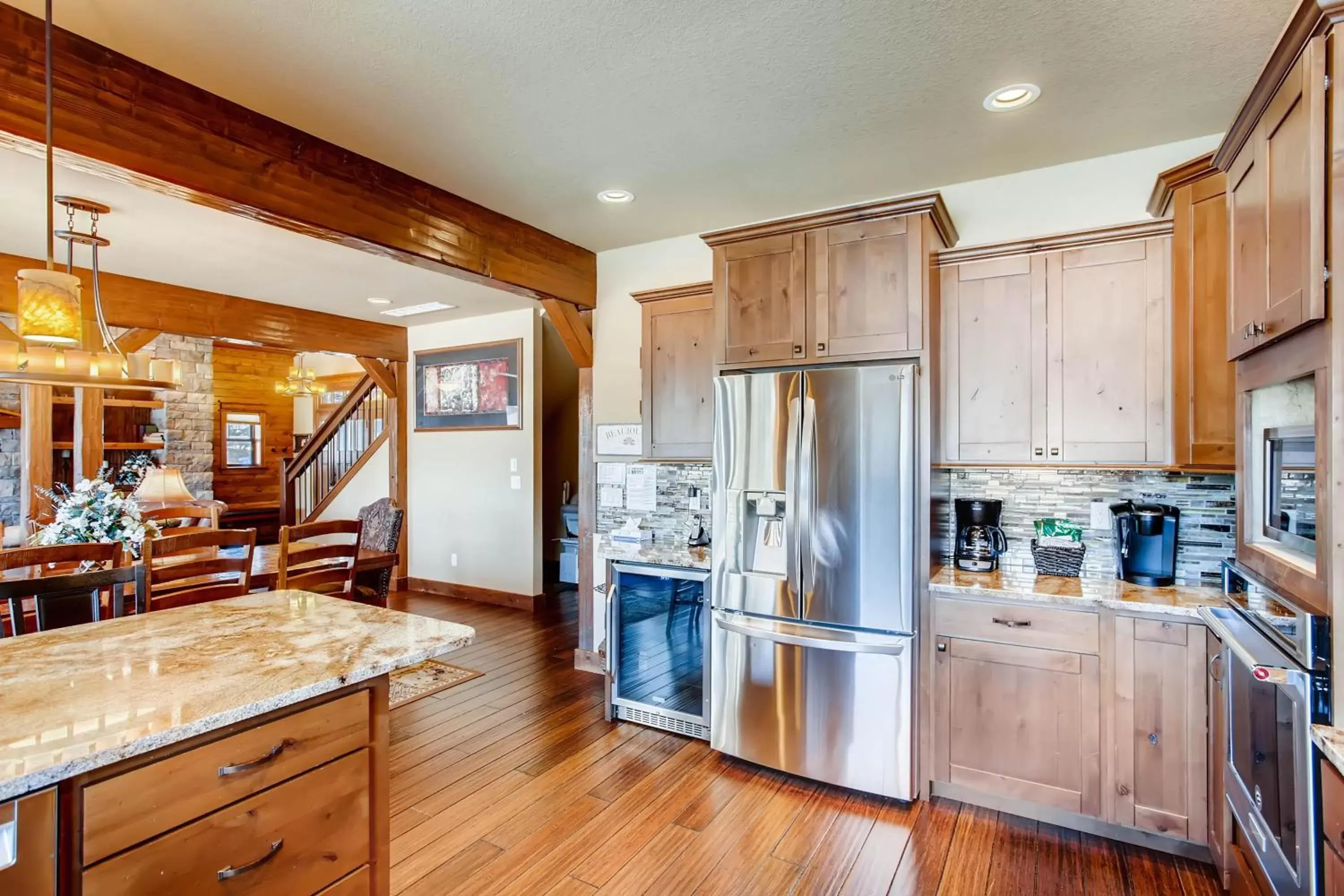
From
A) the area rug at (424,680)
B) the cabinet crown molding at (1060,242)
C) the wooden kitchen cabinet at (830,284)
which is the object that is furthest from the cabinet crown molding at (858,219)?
the area rug at (424,680)

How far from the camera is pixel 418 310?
18.3 ft

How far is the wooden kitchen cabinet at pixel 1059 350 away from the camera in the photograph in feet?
8.27

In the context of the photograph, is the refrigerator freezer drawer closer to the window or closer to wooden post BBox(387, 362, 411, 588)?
wooden post BBox(387, 362, 411, 588)

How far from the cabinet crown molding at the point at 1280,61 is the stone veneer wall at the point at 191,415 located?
849 cm

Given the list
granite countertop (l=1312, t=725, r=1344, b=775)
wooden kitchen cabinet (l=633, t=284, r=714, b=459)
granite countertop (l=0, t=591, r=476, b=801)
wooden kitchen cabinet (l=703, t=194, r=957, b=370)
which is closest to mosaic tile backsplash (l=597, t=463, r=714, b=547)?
wooden kitchen cabinet (l=633, t=284, r=714, b=459)

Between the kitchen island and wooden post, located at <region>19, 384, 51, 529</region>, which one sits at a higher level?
wooden post, located at <region>19, 384, 51, 529</region>

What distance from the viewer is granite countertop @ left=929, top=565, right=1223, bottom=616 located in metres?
2.26

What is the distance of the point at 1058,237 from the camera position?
2639 mm

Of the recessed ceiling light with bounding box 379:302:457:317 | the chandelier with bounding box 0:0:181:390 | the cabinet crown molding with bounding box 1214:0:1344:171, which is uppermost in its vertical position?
the recessed ceiling light with bounding box 379:302:457:317

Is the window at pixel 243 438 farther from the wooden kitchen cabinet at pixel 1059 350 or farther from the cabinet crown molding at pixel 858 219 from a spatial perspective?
the wooden kitchen cabinet at pixel 1059 350

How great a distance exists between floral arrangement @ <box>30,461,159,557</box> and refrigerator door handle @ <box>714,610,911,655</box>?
9.31 feet

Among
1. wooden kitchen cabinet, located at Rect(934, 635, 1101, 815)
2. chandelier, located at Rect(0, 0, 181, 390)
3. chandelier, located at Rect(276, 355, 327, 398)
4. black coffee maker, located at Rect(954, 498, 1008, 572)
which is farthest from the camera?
chandelier, located at Rect(276, 355, 327, 398)

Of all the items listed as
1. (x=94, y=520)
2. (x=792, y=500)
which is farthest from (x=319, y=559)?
(x=792, y=500)

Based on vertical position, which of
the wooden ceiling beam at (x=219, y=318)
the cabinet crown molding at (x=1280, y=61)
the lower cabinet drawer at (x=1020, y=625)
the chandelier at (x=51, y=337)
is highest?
the wooden ceiling beam at (x=219, y=318)
